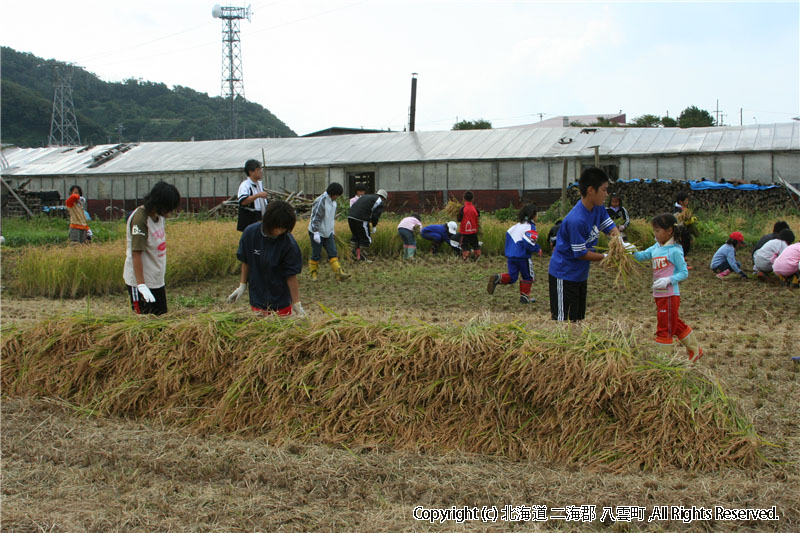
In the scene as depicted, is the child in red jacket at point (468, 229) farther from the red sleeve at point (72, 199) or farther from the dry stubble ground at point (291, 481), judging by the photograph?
the dry stubble ground at point (291, 481)

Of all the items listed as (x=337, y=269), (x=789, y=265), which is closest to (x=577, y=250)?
(x=337, y=269)

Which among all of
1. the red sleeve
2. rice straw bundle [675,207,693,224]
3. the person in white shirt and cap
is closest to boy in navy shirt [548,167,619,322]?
the person in white shirt and cap

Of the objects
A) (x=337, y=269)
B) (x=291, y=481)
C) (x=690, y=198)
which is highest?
(x=690, y=198)

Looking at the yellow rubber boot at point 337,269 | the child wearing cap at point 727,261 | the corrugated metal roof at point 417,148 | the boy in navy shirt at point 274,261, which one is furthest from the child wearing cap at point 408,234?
the corrugated metal roof at point 417,148

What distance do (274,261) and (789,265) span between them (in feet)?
26.2

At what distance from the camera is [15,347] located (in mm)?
4629

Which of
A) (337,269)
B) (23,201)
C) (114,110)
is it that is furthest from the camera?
(114,110)

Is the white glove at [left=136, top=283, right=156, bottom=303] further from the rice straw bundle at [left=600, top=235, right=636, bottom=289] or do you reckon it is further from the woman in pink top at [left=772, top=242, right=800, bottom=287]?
the woman in pink top at [left=772, top=242, right=800, bottom=287]

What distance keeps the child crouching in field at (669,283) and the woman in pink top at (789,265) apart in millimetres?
5149

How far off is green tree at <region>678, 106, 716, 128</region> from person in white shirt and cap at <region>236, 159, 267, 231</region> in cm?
4931

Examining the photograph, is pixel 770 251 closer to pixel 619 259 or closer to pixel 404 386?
pixel 619 259

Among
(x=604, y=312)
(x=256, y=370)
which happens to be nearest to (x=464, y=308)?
(x=604, y=312)

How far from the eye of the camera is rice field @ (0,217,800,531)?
292cm

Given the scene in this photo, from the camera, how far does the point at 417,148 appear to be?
84.1 feet
